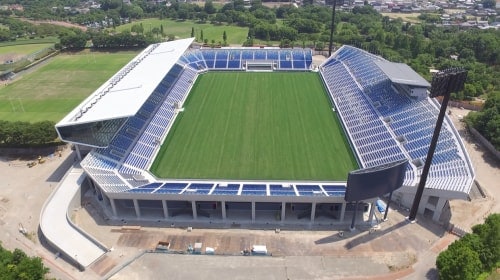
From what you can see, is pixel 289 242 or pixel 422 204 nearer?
pixel 289 242

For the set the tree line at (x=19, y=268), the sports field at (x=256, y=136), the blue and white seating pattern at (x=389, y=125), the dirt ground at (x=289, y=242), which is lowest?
the dirt ground at (x=289, y=242)

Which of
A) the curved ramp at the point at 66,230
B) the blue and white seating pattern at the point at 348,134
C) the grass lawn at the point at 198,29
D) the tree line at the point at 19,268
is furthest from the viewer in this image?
the grass lawn at the point at 198,29

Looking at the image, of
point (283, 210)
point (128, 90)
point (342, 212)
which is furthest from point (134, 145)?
point (342, 212)

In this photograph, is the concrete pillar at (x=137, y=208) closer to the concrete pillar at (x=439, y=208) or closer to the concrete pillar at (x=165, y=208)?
the concrete pillar at (x=165, y=208)

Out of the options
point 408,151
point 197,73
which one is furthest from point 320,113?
point 197,73

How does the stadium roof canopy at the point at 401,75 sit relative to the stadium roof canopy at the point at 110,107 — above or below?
above

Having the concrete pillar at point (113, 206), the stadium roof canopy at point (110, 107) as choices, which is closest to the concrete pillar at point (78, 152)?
the stadium roof canopy at point (110, 107)

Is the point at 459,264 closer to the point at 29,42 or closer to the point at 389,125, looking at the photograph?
the point at 389,125
